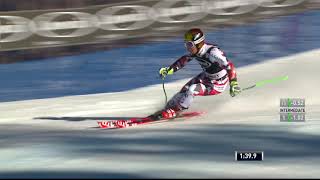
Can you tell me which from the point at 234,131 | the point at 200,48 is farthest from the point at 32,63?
the point at 234,131

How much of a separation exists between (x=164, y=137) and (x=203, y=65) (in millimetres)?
2052

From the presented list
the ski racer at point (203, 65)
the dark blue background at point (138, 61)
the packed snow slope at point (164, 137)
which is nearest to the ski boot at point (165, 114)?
the ski racer at point (203, 65)

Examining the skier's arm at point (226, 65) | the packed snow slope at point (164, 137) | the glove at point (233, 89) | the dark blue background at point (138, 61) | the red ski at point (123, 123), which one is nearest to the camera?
the packed snow slope at point (164, 137)

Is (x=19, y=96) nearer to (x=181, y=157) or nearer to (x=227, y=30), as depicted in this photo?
(x=227, y=30)

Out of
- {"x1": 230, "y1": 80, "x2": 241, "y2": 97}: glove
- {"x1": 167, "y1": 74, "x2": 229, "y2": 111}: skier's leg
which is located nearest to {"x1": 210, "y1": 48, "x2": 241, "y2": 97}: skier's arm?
{"x1": 230, "y1": 80, "x2": 241, "y2": 97}: glove

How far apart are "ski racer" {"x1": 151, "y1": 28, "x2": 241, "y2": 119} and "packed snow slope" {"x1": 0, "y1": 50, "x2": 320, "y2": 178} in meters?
0.36

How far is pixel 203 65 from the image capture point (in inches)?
444

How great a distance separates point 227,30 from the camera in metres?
18.3

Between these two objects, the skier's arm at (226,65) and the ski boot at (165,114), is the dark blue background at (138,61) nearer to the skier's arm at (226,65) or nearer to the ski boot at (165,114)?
the ski boot at (165,114)

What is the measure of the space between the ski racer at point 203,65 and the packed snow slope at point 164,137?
0.36 meters

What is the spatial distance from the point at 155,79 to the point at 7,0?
4.19 metres

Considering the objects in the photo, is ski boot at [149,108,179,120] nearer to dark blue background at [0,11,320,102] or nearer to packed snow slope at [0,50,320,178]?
packed snow slope at [0,50,320,178]

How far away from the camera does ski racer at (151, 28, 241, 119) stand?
1097 centimetres

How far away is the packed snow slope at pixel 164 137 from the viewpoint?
754 cm
